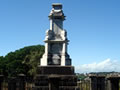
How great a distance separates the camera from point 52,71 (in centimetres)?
1819

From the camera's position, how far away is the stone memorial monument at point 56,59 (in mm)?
Result: 17297

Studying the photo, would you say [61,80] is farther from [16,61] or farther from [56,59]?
[16,61]

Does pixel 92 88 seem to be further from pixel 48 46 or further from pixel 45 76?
pixel 48 46

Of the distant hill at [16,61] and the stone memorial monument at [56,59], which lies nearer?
the stone memorial monument at [56,59]

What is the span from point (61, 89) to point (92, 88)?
2.17 m

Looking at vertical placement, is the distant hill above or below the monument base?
above

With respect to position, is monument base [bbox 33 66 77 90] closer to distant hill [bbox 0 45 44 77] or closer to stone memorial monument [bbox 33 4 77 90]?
stone memorial monument [bbox 33 4 77 90]

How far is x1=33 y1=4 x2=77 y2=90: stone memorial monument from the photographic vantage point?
56.7ft

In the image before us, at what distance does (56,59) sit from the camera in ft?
63.3

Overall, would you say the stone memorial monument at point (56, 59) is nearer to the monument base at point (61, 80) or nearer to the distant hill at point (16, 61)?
the monument base at point (61, 80)

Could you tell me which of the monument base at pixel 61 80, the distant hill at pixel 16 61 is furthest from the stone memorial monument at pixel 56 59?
the distant hill at pixel 16 61

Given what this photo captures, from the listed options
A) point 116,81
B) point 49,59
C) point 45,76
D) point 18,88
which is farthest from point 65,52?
point 116,81

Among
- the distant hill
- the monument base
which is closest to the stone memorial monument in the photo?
the monument base

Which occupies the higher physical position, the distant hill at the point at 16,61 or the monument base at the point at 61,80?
the distant hill at the point at 16,61
